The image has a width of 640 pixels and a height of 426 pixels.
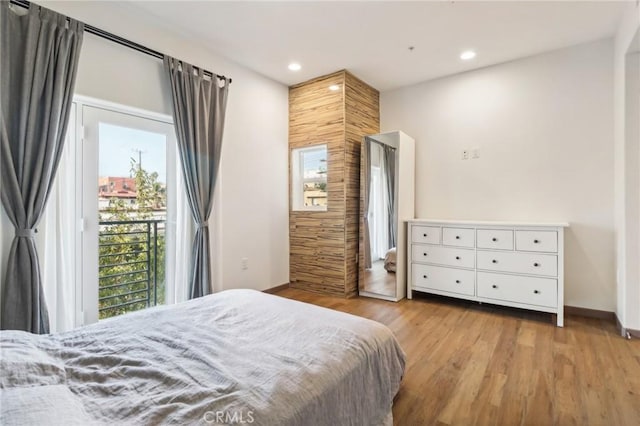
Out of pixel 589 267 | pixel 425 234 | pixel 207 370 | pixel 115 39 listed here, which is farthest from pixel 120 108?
pixel 589 267

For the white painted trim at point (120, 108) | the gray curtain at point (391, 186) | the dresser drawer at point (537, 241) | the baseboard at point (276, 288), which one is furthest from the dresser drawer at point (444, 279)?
the white painted trim at point (120, 108)

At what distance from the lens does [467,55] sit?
325cm

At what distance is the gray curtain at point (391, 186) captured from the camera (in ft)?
11.9

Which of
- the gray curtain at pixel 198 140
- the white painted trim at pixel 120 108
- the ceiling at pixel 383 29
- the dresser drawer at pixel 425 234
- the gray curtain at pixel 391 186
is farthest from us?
the gray curtain at pixel 391 186

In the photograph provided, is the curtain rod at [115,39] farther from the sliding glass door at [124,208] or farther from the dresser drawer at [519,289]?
the dresser drawer at [519,289]

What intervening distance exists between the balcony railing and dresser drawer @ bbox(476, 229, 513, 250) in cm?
326

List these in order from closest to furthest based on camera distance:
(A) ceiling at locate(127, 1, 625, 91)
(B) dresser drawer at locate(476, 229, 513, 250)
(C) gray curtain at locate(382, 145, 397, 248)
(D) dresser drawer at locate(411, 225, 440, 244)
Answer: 1. (A) ceiling at locate(127, 1, 625, 91)
2. (B) dresser drawer at locate(476, 229, 513, 250)
3. (D) dresser drawer at locate(411, 225, 440, 244)
4. (C) gray curtain at locate(382, 145, 397, 248)

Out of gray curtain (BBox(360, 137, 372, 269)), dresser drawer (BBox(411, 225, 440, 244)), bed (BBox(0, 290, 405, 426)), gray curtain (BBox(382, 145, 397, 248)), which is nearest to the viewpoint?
bed (BBox(0, 290, 405, 426))

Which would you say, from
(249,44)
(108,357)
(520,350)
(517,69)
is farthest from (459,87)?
(108,357)

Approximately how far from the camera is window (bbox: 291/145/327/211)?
3936 mm

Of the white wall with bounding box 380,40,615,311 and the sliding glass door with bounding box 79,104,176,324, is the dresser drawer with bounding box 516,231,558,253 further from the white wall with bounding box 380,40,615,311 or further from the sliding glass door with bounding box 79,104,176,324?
the sliding glass door with bounding box 79,104,176,324

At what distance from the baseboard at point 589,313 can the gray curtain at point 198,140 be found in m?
3.70

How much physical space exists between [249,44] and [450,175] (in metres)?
2.78

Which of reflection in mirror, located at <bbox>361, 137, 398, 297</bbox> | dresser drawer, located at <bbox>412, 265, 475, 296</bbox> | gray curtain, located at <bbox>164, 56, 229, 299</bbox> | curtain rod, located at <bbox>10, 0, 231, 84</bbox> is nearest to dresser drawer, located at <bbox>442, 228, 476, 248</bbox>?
dresser drawer, located at <bbox>412, 265, 475, 296</bbox>
